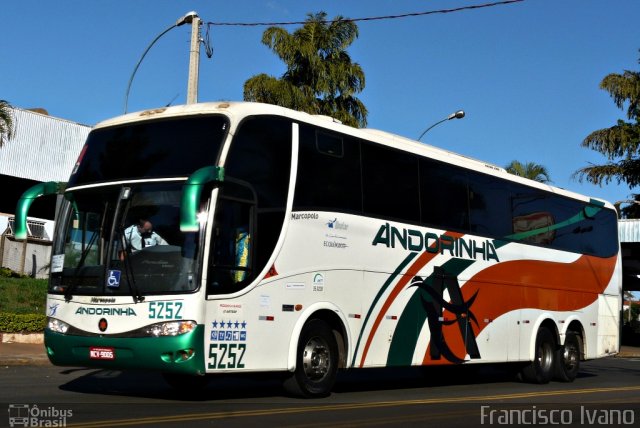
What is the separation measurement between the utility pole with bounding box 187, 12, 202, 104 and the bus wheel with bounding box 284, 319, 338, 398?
33.5ft

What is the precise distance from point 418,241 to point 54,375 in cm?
662

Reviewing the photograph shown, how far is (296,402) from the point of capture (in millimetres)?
11445

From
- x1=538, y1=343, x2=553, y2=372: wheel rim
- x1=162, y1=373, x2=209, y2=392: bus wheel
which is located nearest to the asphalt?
x1=162, y1=373, x2=209, y2=392: bus wheel

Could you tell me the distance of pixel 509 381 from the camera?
18.3m

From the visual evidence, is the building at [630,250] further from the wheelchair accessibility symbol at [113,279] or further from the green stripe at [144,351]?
the wheelchair accessibility symbol at [113,279]

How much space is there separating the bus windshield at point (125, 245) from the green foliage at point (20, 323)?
10.8 m

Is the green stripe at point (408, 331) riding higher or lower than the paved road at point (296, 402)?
higher

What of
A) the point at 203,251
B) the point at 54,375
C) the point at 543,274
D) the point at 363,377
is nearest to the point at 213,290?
the point at 203,251

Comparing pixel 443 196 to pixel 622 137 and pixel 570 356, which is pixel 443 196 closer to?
pixel 570 356

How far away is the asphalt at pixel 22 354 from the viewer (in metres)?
17.6

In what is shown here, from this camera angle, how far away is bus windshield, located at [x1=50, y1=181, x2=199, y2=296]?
10.5 metres

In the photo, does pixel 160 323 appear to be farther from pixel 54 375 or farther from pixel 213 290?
pixel 54 375

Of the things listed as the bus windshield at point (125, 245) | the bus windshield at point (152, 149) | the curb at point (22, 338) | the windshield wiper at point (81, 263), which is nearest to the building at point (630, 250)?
the curb at point (22, 338)

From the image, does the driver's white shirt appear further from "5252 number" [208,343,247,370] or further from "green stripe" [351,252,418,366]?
"green stripe" [351,252,418,366]
